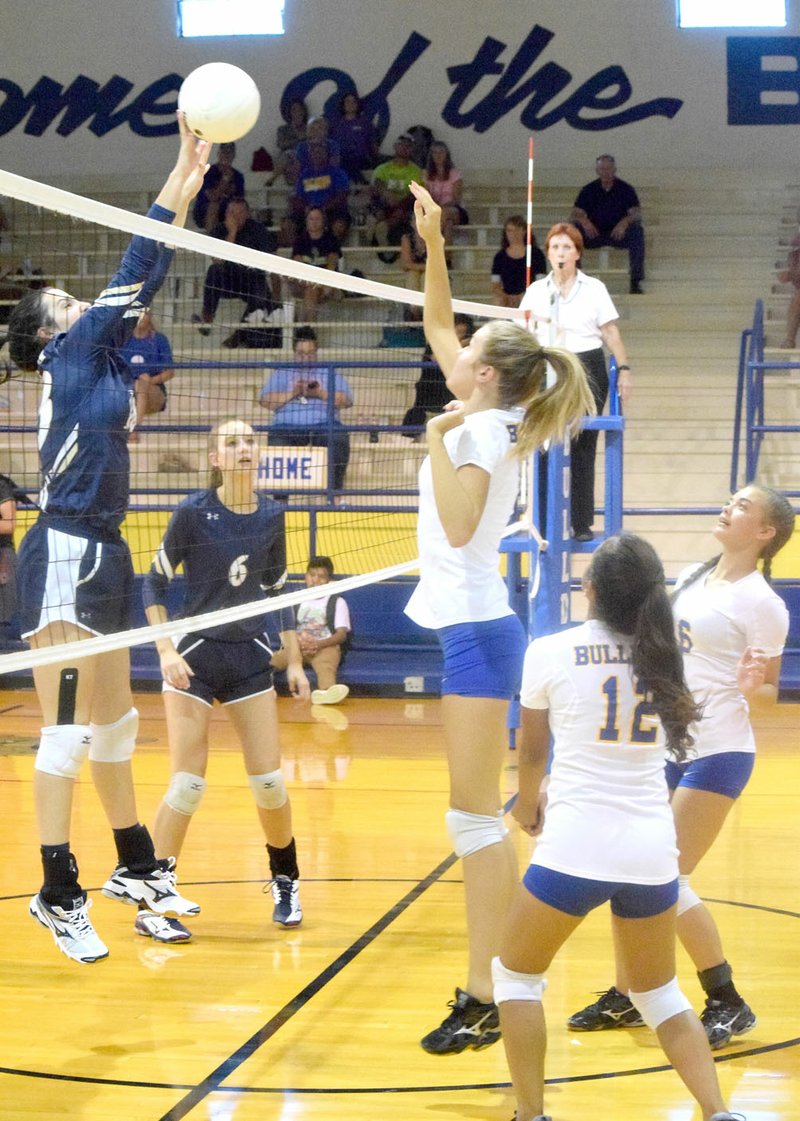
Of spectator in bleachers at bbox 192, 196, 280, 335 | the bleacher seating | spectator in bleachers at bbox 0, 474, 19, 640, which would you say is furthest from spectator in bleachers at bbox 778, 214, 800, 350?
spectator in bleachers at bbox 0, 474, 19, 640

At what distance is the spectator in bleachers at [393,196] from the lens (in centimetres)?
1578

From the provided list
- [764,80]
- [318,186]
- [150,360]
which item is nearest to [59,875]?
[150,360]

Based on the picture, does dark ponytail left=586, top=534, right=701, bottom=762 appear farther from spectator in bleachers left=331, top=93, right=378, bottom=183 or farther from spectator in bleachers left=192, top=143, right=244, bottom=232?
spectator in bleachers left=331, top=93, right=378, bottom=183

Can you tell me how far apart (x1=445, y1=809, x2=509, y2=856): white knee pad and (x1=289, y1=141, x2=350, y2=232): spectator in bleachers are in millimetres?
12823

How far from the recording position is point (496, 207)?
16.4 meters

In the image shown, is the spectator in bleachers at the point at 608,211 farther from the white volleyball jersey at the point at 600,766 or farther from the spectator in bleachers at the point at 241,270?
the white volleyball jersey at the point at 600,766

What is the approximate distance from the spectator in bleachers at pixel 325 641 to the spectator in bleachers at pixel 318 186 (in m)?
6.64

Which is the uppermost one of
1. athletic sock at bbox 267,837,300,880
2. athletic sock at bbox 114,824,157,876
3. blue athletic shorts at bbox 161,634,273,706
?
blue athletic shorts at bbox 161,634,273,706

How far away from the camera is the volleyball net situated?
336 inches

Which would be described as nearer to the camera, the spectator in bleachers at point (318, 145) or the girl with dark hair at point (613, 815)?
the girl with dark hair at point (613, 815)

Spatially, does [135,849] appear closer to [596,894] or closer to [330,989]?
[330,989]

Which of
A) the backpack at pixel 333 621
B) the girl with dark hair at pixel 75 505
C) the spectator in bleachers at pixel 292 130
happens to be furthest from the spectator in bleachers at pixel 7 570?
the spectator in bleachers at pixel 292 130

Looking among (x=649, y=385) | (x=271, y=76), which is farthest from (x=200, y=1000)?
(x=271, y=76)

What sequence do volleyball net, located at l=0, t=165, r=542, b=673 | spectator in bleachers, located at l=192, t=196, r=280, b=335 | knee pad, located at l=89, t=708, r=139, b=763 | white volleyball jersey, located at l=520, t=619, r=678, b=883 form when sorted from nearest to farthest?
1. white volleyball jersey, located at l=520, t=619, r=678, b=883
2. knee pad, located at l=89, t=708, r=139, b=763
3. volleyball net, located at l=0, t=165, r=542, b=673
4. spectator in bleachers, located at l=192, t=196, r=280, b=335
